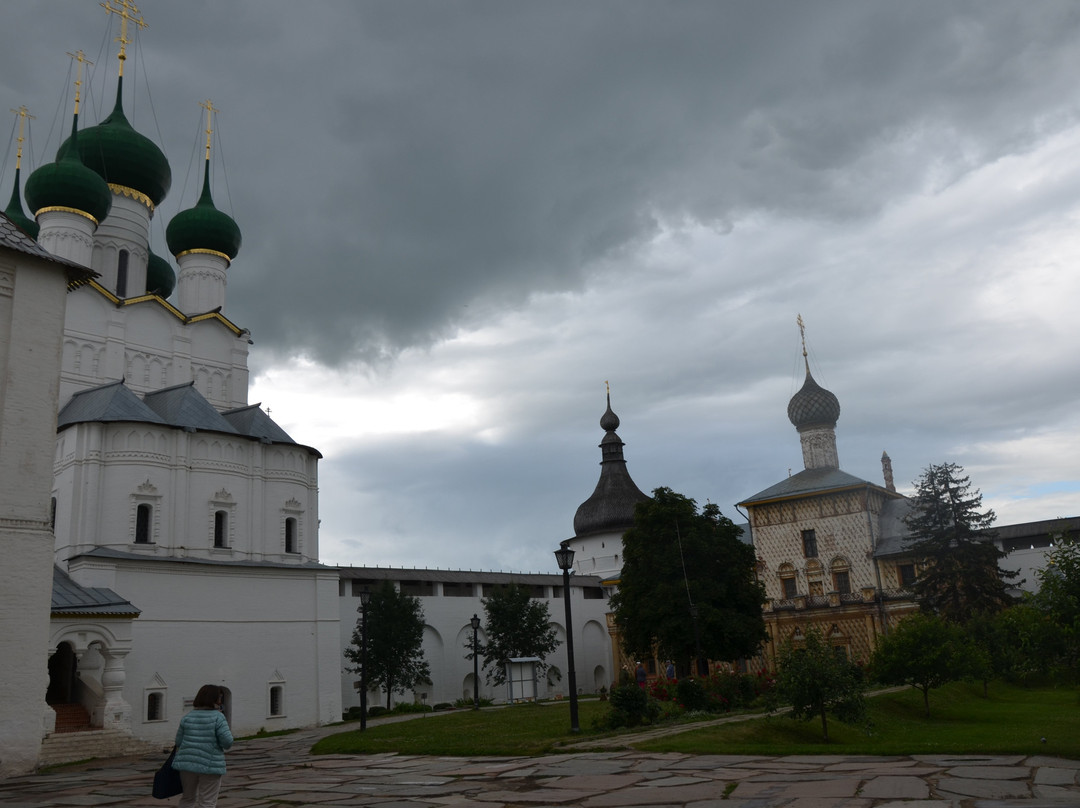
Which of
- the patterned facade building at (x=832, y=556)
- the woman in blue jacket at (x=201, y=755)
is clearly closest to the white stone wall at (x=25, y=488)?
the woman in blue jacket at (x=201, y=755)

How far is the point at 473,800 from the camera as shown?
319 inches

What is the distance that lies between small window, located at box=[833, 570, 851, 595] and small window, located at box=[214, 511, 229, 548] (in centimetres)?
2434

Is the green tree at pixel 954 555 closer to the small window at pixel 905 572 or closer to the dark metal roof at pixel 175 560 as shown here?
the small window at pixel 905 572

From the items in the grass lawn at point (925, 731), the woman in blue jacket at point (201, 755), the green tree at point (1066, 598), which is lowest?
the grass lawn at point (925, 731)

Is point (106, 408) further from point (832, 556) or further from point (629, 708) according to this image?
point (832, 556)

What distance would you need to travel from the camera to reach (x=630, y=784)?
857 cm

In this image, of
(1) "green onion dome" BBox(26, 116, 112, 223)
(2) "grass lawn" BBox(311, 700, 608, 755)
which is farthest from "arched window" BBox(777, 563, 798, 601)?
(1) "green onion dome" BBox(26, 116, 112, 223)

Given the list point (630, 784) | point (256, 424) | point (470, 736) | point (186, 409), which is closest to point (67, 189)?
point (186, 409)

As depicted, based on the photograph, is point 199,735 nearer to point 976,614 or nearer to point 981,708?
point 981,708

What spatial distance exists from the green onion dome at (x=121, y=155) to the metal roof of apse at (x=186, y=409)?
800 centimetres

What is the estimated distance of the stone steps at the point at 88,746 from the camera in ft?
57.9

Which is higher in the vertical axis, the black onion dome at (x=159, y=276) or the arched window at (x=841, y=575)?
the black onion dome at (x=159, y=276)

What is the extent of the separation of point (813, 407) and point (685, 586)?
19.6 meters

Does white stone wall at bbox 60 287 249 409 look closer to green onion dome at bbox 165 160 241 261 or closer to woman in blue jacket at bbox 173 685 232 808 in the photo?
green onion dome at bbox 165 160 241 261
